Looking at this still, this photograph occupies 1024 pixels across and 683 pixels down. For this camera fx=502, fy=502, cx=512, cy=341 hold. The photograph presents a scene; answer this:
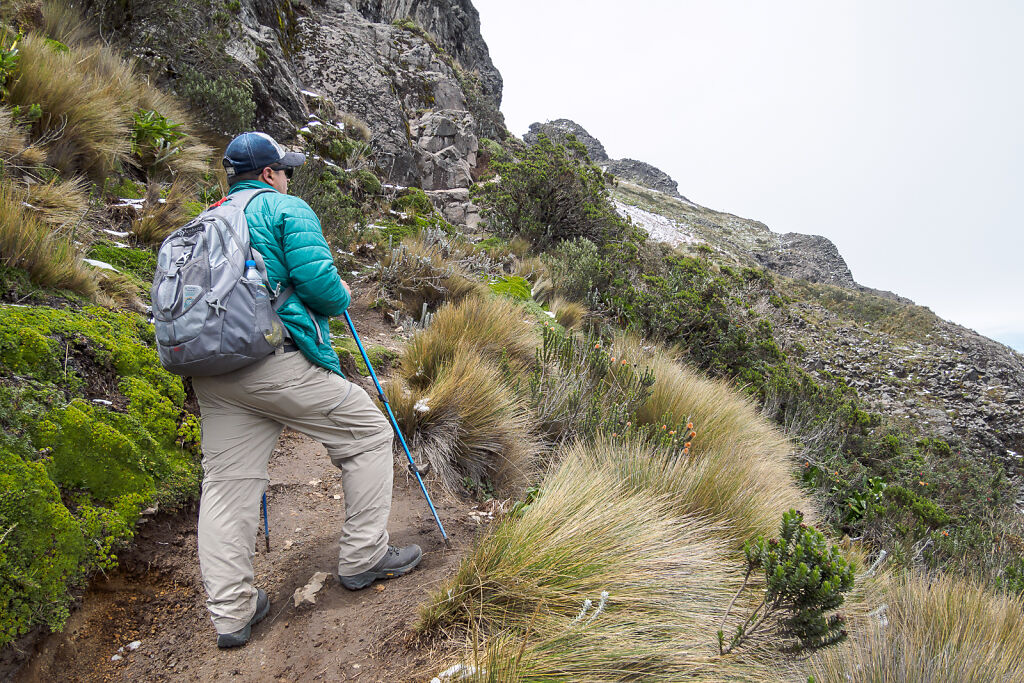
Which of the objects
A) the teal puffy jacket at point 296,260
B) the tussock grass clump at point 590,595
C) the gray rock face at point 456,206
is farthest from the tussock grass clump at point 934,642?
the gray rock face at point 456,206

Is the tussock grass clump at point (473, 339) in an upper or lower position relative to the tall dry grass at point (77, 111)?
lower

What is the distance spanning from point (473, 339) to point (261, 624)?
2.92 metres

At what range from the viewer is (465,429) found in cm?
369

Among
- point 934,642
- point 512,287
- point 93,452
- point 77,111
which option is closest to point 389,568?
point 93,452

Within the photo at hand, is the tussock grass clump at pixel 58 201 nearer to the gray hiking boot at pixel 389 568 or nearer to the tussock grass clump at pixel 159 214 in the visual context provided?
the tussock grass clump at pixel 159 214

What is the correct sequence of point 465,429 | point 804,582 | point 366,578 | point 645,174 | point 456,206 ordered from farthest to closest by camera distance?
point 645,174 → point 456,206 → point 465,429 → point 366,578 → point 804,582

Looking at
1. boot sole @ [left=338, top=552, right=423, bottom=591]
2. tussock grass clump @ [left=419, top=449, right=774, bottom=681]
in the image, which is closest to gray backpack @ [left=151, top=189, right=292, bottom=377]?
boot sole @ [left=338, top=552, right=423, bottom=591]

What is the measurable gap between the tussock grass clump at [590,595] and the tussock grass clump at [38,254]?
2904 millimetres

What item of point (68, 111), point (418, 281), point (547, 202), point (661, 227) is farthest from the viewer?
point (661, 227)

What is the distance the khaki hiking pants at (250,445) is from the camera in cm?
196

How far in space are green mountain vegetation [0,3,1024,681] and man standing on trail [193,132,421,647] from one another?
55 cm

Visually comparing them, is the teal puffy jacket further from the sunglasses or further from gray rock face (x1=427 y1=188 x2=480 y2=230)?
gray rock face (x1=427 y1=188 x2=480 y2=230)

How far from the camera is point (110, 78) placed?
228 inches

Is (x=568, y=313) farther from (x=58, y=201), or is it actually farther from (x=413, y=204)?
(x=58, y=201)
